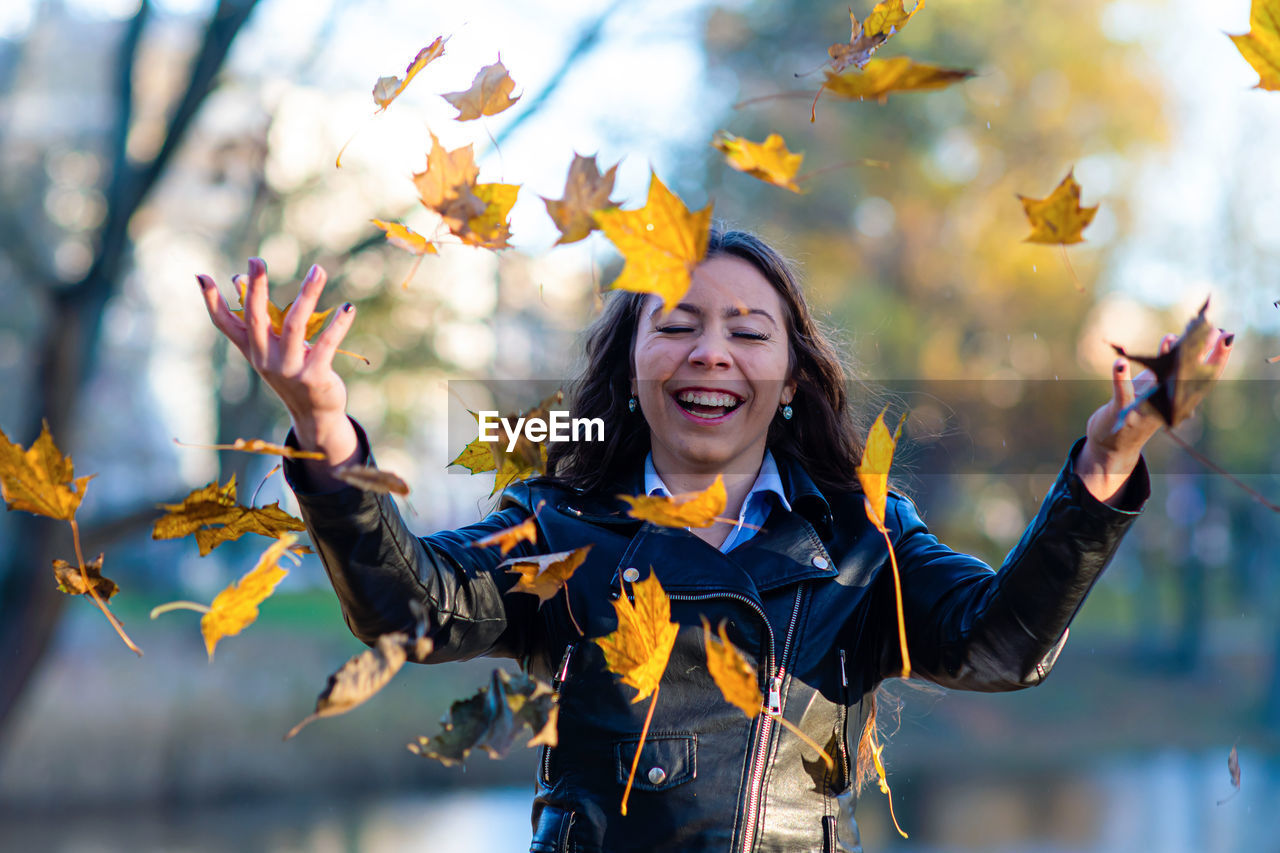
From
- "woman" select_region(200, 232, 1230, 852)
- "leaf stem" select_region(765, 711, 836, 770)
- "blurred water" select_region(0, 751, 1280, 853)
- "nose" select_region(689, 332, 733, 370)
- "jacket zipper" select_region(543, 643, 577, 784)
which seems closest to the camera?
"woman" select_region(200, 232, 1230, 852)

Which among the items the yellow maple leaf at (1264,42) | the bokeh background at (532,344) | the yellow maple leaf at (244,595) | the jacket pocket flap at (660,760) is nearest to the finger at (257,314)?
the yellow maple leaf at (244,595)

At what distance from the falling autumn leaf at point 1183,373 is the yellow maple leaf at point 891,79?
0.37 meters

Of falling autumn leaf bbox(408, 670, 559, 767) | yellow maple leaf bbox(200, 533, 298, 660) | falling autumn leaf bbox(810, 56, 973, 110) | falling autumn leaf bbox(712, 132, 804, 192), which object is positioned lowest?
falling autumn leaf bbox(408, 670, 559, 767)

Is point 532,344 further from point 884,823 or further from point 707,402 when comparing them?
point 707,402

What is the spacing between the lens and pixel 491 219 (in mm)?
1669

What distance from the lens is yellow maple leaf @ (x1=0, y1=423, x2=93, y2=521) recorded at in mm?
1531

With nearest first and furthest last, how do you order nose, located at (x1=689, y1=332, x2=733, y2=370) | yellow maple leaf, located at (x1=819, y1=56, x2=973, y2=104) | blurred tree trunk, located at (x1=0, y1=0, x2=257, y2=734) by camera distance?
1. yellow maple leaf, located at (x1=819, y1=56, x2=973, y2=104)
2. nose, located at (x1=689, y1=332, x2=733, y2=370)
3. blurred tree trunk, located at (x1=0, y1=0, x2=257, y2=734)

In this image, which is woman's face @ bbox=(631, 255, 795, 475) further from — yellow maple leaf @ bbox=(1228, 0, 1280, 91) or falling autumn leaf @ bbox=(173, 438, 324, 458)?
yellow maple leaf @ bbox=(1228, 0, 1280, 91)

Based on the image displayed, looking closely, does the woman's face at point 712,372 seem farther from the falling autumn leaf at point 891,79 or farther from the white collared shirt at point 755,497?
the falling autumn leaf at point 891,79

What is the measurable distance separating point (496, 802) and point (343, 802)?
4.14 ft

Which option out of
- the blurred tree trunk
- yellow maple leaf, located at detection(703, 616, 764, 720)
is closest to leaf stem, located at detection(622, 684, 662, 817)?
yellow maple leaf, located at detection(703, 616, 764, 720)

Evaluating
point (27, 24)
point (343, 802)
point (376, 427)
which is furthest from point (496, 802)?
point (27, 24)

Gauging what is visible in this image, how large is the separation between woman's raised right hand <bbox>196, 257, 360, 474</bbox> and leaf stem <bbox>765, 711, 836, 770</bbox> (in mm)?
695

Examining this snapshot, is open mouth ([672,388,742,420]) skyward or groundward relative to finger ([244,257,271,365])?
groundward
